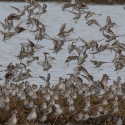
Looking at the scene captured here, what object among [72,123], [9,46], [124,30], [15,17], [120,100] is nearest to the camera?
[72,123]

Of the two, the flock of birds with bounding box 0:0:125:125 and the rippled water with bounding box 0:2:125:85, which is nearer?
the flock of birds with bounding box 0:0:125:125

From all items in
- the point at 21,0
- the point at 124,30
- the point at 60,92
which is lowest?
the point at 21,0

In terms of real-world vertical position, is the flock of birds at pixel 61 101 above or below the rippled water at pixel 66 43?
above

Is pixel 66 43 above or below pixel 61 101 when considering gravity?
below

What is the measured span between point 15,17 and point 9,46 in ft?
38.7

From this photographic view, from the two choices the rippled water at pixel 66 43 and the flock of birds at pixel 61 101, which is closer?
the flock of birds at pixel 61 101

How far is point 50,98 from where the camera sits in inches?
448

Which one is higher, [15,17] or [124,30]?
[15,17]

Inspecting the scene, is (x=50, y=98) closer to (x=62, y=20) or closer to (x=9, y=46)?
(x=9, y=46)

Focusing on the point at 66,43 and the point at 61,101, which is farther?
the point at 66,43

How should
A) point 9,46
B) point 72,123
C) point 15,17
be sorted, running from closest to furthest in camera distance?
point 72,123
point 15,17
point 9,46

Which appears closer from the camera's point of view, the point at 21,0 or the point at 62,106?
the point at 62,106

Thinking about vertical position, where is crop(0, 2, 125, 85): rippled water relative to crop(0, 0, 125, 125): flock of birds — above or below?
below

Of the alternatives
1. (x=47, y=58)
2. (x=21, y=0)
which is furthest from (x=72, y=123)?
(x=21, y=0)
